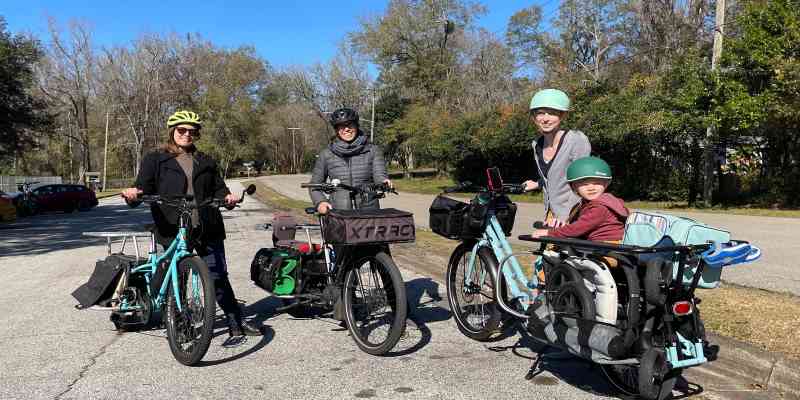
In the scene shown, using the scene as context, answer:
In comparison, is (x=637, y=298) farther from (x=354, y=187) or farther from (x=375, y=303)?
(x=354, y=187)

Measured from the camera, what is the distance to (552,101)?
4852 millimetres

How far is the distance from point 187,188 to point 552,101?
301 cm

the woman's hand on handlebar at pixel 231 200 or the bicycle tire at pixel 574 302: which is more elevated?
the woman's hand on handlebar at pixel 231 200

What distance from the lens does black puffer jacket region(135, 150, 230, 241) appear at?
5.21m

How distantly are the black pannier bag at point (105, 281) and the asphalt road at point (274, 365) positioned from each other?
0.35 metres

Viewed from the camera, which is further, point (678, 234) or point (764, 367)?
point (764, 367)

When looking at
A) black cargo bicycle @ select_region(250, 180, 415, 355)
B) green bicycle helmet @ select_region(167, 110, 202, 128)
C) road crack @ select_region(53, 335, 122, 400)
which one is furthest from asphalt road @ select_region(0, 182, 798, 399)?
green bicycle helmet @ select_region(167, 110, 202, 128)

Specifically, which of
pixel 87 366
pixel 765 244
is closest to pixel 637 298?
pixel 87 366

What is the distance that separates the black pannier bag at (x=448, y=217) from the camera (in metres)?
5.23

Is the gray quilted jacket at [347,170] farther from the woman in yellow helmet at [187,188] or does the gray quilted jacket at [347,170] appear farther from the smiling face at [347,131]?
the woman in yellow helmet at [187,188]

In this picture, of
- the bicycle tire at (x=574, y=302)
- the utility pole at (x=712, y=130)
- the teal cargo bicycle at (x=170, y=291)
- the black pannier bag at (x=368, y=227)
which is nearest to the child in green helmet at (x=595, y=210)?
the bicycle tire at (x=574, y=302)

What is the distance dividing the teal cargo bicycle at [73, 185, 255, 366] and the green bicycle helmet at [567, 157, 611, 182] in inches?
97.2

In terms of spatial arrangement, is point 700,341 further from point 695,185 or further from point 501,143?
point 501,143

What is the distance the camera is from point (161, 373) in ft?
14.9
